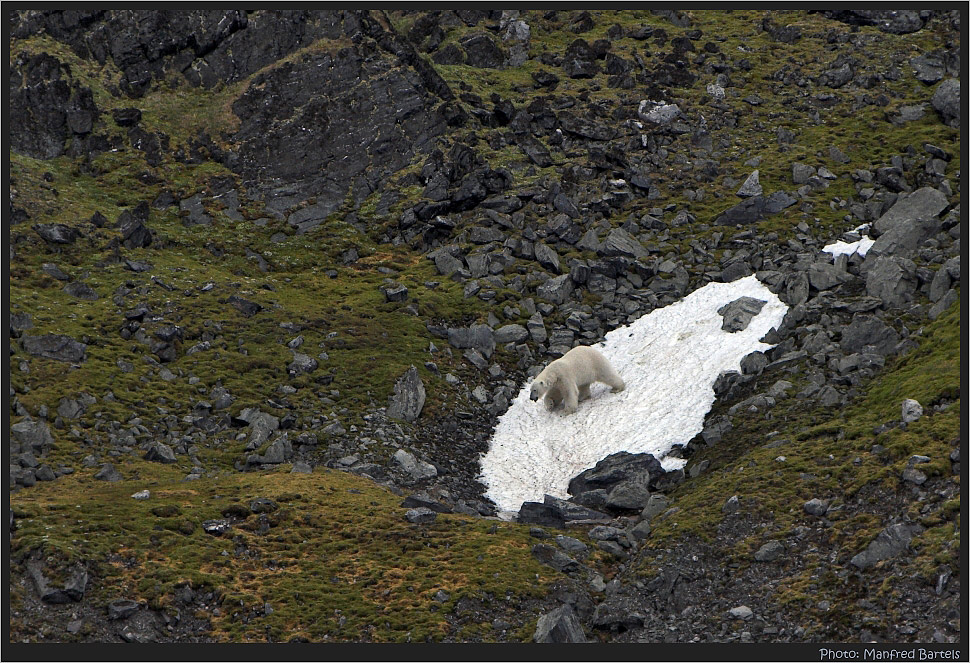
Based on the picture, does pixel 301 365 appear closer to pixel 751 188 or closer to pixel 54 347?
pixel 54 347

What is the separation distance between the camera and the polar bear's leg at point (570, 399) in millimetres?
35469

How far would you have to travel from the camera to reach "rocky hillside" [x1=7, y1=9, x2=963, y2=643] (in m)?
21.4

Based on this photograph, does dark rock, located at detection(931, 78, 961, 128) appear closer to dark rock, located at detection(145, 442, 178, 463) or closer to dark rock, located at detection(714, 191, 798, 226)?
dark rock, located at detection(714, 191, 798, 226)

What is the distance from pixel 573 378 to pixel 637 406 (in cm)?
298

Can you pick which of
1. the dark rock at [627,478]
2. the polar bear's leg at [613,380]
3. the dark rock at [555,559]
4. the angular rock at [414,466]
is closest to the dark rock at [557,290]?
the polar bear's leg at [613,380]

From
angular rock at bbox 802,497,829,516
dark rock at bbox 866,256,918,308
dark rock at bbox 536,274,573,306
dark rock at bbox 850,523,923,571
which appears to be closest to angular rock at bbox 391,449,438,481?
angular rock at bbox 802,497,829,516

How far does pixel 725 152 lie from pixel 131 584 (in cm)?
4733

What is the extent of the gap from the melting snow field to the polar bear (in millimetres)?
496

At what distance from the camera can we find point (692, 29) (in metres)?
72.9

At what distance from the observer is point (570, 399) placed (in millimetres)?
35469

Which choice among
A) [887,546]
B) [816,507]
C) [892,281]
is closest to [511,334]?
[892,281]

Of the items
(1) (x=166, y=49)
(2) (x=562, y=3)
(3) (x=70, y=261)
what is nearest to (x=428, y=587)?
(3) (x=70, y=261)

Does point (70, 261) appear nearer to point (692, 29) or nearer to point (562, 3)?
point (562, 3)

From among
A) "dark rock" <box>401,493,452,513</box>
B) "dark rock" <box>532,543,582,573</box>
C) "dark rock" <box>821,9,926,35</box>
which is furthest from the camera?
"dark rock" <box>821,9,926,35</box>
